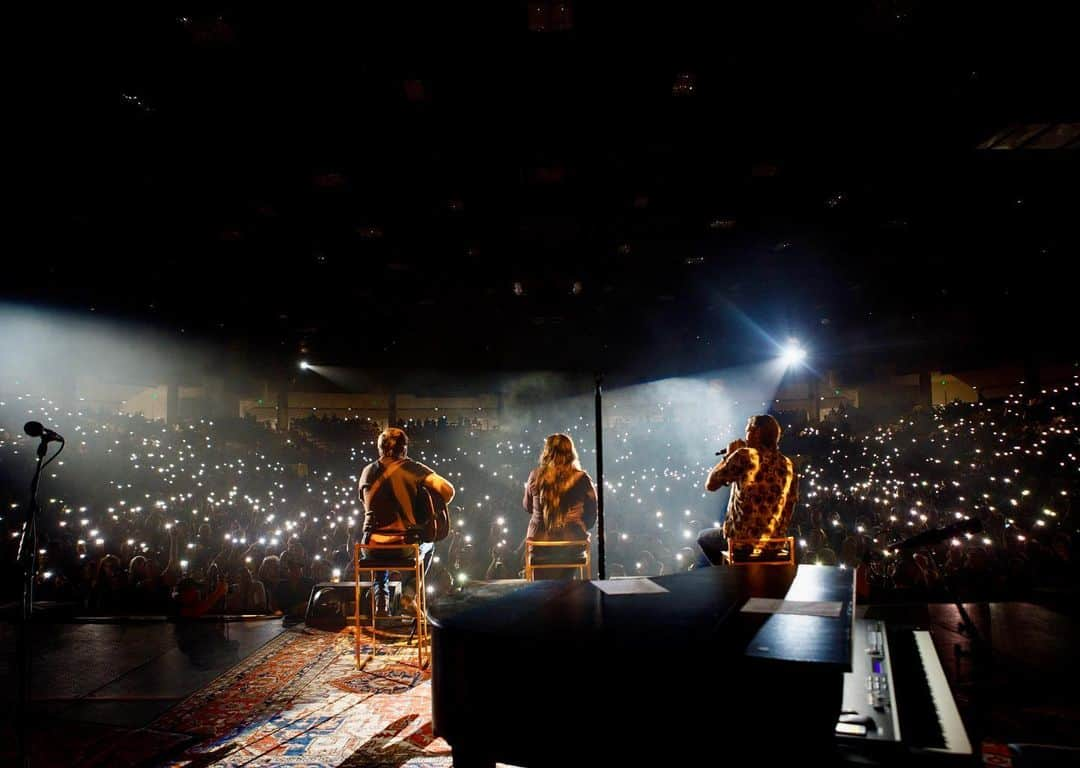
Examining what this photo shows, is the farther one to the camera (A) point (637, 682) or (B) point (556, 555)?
(B) point (556, 555)

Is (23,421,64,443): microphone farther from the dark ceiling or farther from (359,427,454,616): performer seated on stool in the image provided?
the dark ceiling

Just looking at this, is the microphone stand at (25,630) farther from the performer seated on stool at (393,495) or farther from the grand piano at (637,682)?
the performer seated on stool at (393,495)

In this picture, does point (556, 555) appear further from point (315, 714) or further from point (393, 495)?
point (315, 714)

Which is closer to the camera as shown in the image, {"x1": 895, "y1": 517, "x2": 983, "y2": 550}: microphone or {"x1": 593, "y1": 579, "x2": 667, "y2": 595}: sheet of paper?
{"x1": 593, "y1": 579, "x2": 667, "y2": 595}: sheet of paper

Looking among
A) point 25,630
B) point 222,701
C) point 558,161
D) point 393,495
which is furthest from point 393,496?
point 558,161

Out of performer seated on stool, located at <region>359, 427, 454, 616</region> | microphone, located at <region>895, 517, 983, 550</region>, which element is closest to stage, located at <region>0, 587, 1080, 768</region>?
microphone, located at <region>895, 517, 983, 550</region>

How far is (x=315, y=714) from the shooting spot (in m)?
3.56

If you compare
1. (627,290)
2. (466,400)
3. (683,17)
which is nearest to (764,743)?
(683,17)

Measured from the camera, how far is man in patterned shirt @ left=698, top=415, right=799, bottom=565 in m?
4.32

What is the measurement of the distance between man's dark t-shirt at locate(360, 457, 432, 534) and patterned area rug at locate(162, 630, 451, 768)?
3.23 feet

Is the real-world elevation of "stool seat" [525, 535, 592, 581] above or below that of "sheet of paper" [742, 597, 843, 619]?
below

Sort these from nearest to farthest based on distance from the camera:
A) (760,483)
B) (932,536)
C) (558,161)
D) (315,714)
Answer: (932,536) < (315,714) < (760,483) < (558,161)

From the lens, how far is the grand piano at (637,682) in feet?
5.32

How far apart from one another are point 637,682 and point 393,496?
3266 mm
